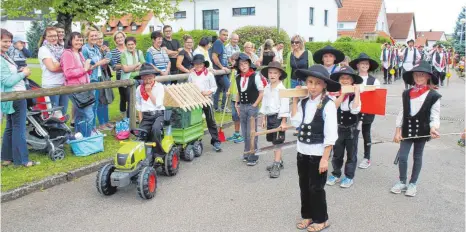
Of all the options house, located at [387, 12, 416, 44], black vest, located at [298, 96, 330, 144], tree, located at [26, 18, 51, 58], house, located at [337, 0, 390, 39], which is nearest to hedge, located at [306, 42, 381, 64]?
black vest, located at [298, 96, 330, 144]

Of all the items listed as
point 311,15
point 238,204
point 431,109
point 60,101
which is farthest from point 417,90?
point 311,15

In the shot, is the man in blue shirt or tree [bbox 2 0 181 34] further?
tree [bbox 2 0 181 34]

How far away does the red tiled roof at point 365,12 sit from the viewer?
2015 inches

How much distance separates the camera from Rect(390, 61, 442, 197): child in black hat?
5258mm

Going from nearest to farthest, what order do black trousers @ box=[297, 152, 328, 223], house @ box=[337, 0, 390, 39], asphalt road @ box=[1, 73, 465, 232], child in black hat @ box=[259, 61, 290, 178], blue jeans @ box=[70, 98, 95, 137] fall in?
black trousers @ box=[297, 152, 328, 223] < asphalt road @ box=[1, 73, 465, 232] < child in black hat @ box=[259, 61, 290, 178] < blue jeans @ box=[70, 98, 95, 137] < house @ box=[337, 0, 390, 39]

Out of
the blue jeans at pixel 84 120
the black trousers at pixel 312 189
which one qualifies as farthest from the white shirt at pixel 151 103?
the black trousers at pixel 312 189

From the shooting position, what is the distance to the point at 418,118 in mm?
5383

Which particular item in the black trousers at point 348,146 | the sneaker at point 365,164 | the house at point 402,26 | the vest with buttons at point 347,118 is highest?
the house at point 402,26

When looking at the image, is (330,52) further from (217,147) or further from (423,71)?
(217,147)

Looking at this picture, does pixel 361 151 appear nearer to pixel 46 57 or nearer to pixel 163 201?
pixel 163 201

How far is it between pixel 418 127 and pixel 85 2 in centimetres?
1181

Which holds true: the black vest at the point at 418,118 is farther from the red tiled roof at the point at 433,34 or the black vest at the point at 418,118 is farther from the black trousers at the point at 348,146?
the red tiled roof at the point at 433,34

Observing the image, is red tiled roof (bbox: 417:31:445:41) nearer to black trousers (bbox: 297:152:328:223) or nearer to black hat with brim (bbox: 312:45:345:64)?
black hat with brim (bbox: 312:45:345:64)

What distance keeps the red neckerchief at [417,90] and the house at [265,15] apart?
27.1 metres
